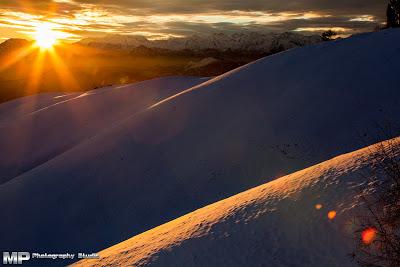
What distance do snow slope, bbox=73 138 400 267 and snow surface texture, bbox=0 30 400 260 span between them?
6.48m

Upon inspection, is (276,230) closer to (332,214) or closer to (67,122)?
(332,214)

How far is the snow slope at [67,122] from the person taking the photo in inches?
1293

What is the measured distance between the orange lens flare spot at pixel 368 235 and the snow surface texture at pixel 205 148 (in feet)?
31.0

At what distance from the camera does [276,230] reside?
7809 millimetres

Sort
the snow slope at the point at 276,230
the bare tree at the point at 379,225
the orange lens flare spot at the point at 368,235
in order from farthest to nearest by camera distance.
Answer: the snow slope at the point at 276,230 → the orange lens flare spot at the point at 368,235 → the bare tree at the point at 379,225

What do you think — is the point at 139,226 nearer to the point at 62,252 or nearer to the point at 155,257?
Result: the point at 62,252

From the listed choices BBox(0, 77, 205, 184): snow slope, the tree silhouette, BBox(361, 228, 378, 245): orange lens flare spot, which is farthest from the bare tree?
the tree silhouette

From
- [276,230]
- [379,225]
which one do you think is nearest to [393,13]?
[276,230]

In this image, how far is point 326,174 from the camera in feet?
30.1

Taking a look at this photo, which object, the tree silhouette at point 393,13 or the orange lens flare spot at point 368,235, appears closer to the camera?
the orange lens flare spot at point 368,235

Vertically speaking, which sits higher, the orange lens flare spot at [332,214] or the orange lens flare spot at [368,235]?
the orange lens flare spot at [332,214]

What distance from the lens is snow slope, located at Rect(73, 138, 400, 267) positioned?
23.2 feet

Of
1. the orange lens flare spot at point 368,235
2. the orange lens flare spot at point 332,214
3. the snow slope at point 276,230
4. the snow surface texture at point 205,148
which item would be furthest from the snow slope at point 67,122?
the orange lens flare spot at point 368,235

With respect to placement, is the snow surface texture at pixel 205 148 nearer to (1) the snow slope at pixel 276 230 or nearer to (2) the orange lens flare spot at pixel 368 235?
(1) the snow slope at pixel 276 230
